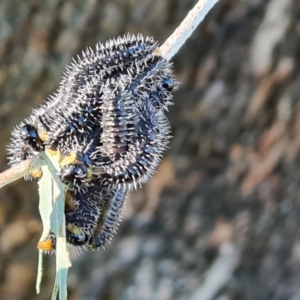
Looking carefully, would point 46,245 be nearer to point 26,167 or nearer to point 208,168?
point 26,167

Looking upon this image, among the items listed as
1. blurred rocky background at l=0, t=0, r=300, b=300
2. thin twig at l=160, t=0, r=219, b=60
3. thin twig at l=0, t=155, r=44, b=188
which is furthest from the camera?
blurred rocky background at l=0, t=0, r=300, b=300

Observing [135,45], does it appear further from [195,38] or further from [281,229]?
[281,229]

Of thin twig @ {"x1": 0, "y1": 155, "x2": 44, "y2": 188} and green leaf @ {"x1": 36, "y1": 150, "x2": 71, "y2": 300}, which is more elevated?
thin twig @ {"x1": 0, "y1": 155, "x2": 44, "y2": 188}

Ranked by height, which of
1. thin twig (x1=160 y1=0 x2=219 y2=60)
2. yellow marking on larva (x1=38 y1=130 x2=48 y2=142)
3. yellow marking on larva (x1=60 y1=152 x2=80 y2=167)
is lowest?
yellow marking on larva (x1=60 y1=152 x2=80 y2=167)

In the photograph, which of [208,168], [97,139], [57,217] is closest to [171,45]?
[97,139]

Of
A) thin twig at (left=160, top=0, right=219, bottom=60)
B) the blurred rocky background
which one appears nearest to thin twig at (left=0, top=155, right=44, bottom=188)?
thin twig at (left=160, top=0, right=219, bottom=60)

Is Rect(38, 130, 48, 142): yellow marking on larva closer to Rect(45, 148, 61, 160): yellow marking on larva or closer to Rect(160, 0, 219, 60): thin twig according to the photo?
Rect(45, 148, 61, 160): yellow marking on larva
